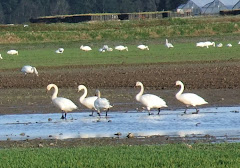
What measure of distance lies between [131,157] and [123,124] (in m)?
5.33

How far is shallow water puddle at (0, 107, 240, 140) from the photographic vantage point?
13.8m

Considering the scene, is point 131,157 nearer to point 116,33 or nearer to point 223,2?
point 116,33

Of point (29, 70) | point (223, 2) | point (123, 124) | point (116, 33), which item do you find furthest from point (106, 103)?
point (223, 2)

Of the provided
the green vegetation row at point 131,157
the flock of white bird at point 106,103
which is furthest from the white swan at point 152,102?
the green vegetation row at point 131,157

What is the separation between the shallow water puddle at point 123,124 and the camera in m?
13.8

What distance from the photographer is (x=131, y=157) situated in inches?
392

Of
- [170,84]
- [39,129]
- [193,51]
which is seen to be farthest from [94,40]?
[39,129]

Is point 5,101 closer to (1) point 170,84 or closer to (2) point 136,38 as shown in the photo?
(1) point 170,84

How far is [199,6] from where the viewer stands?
107 meters

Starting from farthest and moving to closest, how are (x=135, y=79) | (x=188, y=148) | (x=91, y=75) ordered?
(x=91, y=75) → (x=135, y=79) → (x=188, y=148)

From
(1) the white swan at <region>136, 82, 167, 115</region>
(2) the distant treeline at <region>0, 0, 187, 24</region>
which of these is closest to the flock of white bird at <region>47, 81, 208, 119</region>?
(1) the white swan at <region>136, 82, 167, 115</region>

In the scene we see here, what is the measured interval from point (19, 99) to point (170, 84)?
4863 mm

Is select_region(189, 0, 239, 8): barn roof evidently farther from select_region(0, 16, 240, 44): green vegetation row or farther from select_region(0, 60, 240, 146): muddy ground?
select_region(0, 60, 240, 146): muddy ground

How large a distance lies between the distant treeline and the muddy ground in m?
101
